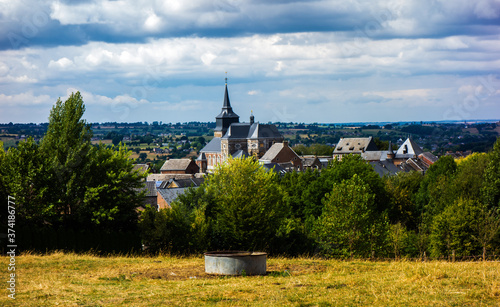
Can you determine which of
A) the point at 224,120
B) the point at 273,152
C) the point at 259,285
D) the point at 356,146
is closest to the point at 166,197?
the point at 259,285

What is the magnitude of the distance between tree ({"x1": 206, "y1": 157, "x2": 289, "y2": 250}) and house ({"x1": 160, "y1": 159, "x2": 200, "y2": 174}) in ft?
349

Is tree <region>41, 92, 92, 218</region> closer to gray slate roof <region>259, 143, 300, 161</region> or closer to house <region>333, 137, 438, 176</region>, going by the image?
house <region>333, 137, 438, 176</region>

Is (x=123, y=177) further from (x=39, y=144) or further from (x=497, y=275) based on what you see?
(x=497, y=275)

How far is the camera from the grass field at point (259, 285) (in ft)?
47.9

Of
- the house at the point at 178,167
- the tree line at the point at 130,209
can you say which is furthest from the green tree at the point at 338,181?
the house at the point at 178,167

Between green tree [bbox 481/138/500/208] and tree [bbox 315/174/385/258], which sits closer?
tree [bbox 315/174/385/258]

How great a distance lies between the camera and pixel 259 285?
17.0 metres

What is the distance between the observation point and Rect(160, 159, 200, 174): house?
464 feet

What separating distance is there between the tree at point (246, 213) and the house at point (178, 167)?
106405mm

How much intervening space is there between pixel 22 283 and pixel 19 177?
12.8 meters

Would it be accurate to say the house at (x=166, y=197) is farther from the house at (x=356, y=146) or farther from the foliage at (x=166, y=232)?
the house at (x=356, y=146)

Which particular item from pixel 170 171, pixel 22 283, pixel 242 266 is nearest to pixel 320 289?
pixel 242 266

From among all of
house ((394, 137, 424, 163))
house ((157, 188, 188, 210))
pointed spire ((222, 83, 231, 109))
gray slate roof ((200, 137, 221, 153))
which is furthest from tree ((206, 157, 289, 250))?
pointed spire ((222, 83, 231, 109))

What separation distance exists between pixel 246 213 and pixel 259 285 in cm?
1580
